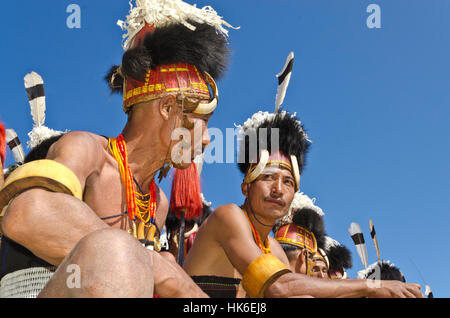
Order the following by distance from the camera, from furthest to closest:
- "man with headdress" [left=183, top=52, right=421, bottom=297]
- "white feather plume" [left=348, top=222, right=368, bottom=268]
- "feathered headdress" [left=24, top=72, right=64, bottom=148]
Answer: "white feather plume" [left=348, top=222, right=368, bottom=268]
"feathered headdress" [left=24, top=72, right=64, bottom=148]
"man with headdress" [left=183, top=52, right=421, bottom=297]

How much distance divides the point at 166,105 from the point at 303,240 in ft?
15.3

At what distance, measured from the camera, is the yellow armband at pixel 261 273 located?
3.83 m

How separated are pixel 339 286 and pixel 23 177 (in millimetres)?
2692

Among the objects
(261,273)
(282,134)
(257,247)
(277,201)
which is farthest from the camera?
(282,134)

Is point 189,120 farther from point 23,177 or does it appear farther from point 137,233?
point 23,177

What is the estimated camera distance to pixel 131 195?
140 inches

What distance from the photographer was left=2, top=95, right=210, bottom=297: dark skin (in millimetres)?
1928

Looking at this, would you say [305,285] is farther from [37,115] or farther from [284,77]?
[37,115]

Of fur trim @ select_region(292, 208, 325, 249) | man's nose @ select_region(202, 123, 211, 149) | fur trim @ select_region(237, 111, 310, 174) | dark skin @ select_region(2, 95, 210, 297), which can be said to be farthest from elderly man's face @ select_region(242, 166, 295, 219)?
fur trim @ select_region(292, 208, 325, 249)

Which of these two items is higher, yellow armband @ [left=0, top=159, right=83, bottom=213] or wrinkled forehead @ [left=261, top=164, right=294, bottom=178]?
wrinkled forehead @ [left=261, top=164, right=294, bottom=178]

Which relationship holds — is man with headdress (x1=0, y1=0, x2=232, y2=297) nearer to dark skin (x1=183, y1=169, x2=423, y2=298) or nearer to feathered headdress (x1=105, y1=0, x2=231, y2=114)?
feathered headdress (x1=105, y1=0, x2=231, y2=114)

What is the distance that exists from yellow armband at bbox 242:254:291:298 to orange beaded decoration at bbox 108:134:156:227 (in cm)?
87

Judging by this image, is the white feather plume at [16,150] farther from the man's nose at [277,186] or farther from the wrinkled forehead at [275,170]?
the man's nose at [277,186]

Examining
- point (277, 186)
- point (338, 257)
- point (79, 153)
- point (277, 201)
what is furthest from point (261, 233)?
point (338, 257)
